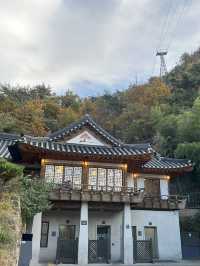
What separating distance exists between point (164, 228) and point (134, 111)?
2419 centimetres

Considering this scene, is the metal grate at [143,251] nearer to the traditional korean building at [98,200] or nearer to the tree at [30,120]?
the traditional korean building at [98,200]

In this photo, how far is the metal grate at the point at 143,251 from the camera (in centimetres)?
1898

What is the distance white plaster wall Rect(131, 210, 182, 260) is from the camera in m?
21.2

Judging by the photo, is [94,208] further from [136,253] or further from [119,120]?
[119,120]

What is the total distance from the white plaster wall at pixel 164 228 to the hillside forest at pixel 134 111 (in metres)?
7.34

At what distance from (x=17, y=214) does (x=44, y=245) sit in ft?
32.6

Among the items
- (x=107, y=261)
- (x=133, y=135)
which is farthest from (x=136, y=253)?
(x=133, y=135)

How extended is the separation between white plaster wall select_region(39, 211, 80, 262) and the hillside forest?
39.9 ft

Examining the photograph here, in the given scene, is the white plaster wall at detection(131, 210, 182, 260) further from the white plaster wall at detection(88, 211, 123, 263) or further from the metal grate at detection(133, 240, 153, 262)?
the metal grate at detection(133, 240, 153, 262)

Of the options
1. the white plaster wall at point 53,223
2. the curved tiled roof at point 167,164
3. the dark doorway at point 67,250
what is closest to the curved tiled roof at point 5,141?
the white plaster wall at point 53,223

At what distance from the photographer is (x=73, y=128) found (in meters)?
22.0

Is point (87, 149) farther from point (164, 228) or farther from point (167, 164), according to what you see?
point (164, 228)

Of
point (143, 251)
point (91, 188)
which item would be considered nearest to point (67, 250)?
point (91, 188)

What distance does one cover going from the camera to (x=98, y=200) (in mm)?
18859
